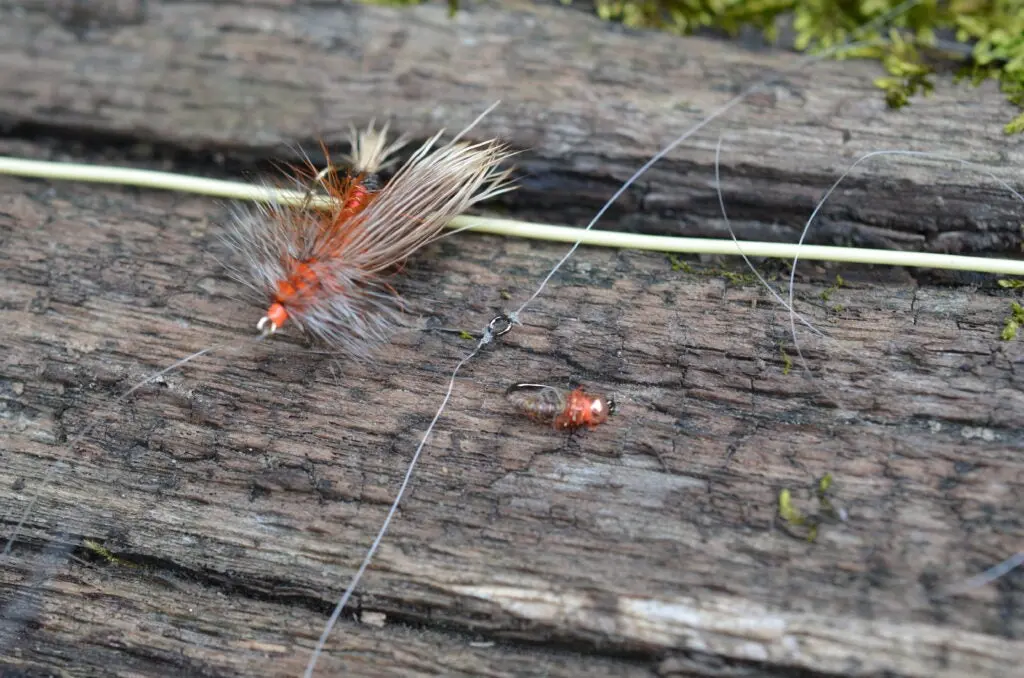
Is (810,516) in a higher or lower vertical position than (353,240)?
lower

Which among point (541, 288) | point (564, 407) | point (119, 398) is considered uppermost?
point (541, 288)

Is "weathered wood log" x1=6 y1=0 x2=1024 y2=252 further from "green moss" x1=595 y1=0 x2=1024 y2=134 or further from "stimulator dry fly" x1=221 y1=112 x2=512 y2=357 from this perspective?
"stimulator dry fly" x1=221 y1=112 x2=512 y2=357

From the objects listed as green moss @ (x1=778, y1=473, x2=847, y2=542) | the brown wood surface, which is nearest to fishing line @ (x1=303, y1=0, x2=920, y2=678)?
the brown wood surface

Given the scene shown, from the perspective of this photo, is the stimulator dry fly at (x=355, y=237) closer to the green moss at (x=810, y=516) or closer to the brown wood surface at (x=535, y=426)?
the brown wood surface at (x=535, y=426)

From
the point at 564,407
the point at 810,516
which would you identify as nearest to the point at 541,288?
the point at 564,407

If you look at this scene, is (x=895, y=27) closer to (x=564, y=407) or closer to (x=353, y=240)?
(x=564, y=407)

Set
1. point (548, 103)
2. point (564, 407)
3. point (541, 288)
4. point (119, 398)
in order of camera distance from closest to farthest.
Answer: point (564, 407), point (119, 398), point (541, 288), point (548, 103)

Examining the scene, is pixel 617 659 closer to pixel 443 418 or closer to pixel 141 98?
pixel 443 418

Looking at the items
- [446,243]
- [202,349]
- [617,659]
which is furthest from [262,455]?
[617,659]
